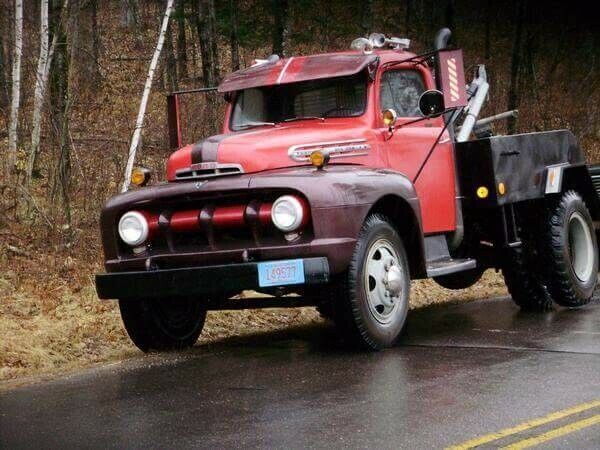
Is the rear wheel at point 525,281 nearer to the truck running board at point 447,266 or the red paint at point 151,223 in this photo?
the truck running board at point 447,266

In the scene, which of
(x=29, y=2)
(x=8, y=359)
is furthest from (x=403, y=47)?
(x=29, y=2)

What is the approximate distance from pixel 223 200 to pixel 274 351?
1251mm

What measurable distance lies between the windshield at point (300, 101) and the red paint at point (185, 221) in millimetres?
1611

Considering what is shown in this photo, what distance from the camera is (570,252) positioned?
10.8m

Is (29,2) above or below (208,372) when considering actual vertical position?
above

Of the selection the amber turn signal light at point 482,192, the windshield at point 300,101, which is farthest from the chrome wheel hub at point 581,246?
the windshield at point 300,101

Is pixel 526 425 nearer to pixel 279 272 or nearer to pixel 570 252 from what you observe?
pixel 279 272

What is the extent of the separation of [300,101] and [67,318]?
9.39 ft

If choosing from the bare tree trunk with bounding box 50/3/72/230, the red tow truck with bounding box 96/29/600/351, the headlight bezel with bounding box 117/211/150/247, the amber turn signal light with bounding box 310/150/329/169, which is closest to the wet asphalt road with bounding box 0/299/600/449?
the red tow truck with bounding box 96/29/600/351

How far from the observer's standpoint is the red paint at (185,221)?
8078 millimetres

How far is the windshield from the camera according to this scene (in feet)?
30.3

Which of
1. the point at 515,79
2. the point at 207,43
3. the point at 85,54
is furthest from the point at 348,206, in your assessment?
the point at 515,79

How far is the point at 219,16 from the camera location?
30375mm

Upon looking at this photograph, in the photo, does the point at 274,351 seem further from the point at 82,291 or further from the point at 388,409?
the point at 82,291
